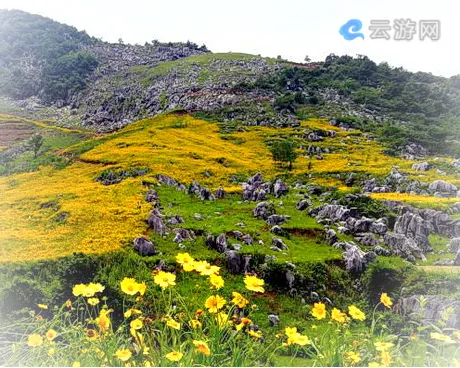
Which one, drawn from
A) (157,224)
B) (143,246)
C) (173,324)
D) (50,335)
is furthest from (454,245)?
(50,335)

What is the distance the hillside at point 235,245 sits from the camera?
4.25m

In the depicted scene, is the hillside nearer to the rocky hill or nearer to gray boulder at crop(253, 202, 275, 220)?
gray boulder at crop(253, 202, 275, 220)

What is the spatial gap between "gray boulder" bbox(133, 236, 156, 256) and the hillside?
6cm

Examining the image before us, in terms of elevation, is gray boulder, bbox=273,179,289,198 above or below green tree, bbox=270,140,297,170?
below

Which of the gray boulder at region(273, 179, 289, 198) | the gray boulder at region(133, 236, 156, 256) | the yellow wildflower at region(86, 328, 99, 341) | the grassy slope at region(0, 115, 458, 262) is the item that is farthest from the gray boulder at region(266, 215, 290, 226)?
the yellow wildflower at region(86, 328, 99, 341)

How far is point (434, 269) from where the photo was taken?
54.1ft

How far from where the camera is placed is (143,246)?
1531cm

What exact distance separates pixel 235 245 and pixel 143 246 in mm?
3654

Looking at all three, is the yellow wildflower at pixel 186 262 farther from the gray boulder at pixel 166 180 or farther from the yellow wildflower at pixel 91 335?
the gray boulder at pixel 166 180

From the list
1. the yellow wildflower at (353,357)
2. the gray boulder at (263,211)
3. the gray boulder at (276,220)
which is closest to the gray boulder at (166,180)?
the gray boulder at (263,211)

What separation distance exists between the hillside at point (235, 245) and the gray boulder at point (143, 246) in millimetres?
58

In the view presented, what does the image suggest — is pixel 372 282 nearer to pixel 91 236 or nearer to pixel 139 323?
pixel 91 236

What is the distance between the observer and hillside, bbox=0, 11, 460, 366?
425 cm

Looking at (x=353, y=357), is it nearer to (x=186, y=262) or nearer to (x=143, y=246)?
(x=186, y=262)
